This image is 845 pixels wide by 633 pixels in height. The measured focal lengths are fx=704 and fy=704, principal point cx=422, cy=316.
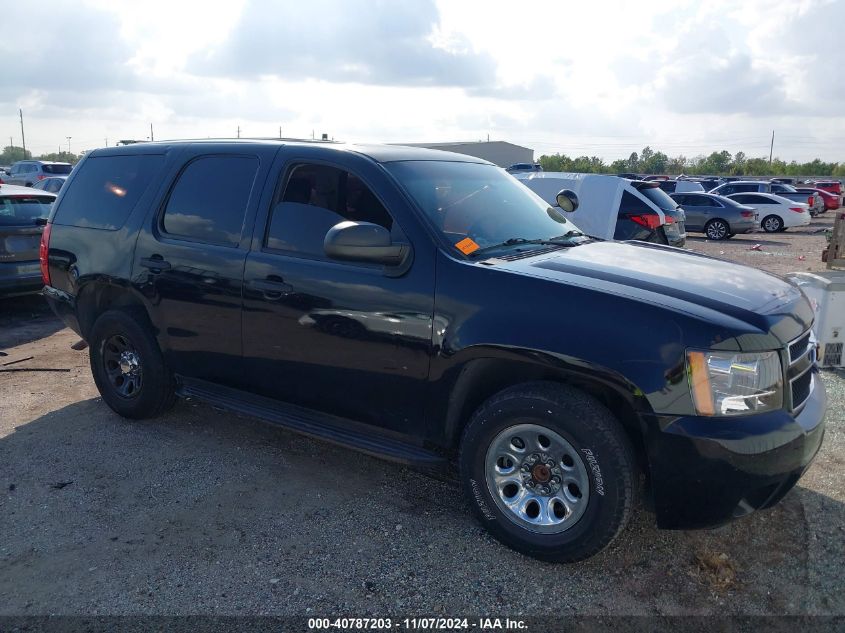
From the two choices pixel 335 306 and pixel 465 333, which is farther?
pixel 335 306

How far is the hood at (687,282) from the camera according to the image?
310 centimetres

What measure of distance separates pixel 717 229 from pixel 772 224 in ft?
13.2

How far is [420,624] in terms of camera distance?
2.93m

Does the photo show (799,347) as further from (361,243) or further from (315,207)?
(315,207)

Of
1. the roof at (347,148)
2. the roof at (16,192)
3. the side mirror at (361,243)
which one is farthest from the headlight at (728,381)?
the roof at (16,192)

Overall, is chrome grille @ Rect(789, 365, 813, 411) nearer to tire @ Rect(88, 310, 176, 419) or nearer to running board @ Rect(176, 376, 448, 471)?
running board @ Rect(176, 376, 448, 471)

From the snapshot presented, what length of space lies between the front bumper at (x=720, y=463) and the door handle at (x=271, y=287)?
6.78 ft

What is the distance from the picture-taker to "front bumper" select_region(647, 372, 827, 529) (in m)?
2.91

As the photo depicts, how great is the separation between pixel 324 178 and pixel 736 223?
68.0 ft

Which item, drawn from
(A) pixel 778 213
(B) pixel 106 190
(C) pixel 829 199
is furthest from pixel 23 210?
(C) pixel 829 199

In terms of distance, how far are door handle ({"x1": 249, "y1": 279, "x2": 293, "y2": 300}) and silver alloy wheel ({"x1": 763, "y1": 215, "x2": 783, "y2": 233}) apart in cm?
2464

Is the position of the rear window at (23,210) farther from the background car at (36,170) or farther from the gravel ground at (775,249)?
the background car at (36,170)

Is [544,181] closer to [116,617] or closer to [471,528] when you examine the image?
[471,528]

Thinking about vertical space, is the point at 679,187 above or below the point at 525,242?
above
